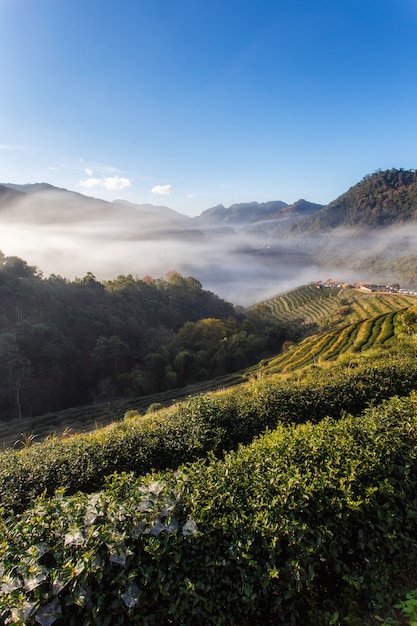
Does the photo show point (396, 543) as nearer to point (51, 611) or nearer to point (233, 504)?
point (233, 504)

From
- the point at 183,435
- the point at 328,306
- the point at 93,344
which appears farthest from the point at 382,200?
the point at 183,435

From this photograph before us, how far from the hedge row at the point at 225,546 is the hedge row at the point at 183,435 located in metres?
1.60

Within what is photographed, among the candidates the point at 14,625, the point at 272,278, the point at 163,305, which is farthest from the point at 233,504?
the point at 272,278

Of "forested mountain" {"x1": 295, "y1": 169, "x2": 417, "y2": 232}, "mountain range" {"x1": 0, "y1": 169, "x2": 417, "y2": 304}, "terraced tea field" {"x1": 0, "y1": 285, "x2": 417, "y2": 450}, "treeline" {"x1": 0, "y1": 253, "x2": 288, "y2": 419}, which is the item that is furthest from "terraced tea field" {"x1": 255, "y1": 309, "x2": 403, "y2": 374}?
"forested mountain" {"x1": 295, "y1": 169, "x2": 417, "y2": 232}

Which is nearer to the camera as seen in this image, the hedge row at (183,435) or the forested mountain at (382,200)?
the hedge row at (183,435)

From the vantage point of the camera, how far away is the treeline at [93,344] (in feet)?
123

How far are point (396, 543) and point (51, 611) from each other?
3.20 meters

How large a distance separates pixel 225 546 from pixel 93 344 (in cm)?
4942

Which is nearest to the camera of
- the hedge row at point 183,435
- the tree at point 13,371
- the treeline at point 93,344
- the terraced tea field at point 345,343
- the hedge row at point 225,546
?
the hedge row at point 225,546

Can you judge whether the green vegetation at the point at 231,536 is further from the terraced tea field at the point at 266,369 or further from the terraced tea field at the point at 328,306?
the terraced tea field at the point at 328,306

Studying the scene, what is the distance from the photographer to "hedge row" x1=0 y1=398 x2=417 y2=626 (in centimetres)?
242

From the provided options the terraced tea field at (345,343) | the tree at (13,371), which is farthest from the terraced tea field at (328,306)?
the tree at (13,371)

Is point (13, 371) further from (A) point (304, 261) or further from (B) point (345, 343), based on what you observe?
(A) point (304, 261)

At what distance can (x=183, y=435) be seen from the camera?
5820mm
